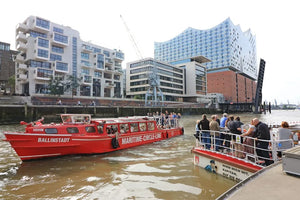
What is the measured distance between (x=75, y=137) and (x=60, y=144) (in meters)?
0.86

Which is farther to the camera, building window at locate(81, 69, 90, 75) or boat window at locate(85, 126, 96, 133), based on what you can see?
building window at locate(81, 69, 90, 75)

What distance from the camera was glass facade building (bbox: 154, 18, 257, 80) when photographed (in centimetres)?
13112

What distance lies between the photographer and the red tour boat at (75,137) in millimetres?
10241

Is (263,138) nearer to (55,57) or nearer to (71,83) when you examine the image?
(71,83)

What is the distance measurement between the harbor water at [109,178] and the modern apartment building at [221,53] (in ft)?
362

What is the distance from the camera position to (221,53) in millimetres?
133750

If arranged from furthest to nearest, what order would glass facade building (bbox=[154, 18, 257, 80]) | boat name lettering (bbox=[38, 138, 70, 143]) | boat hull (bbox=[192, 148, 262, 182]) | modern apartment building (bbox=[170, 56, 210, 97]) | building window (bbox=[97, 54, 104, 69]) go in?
glass facade building (bbox=[154, 18, 257, 80]) → modern apartment building (bbox=[170, 56, 210, 97]) → building window (bbox=[97, 54, 104, 69]) → boat name lettering (bbox=[38, 138, 70, 143]) → boat hull (bbox=[192, 148, 262, 182])

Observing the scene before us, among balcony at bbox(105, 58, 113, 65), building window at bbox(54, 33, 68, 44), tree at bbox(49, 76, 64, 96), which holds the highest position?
building window at bbox(54, 33, 68, 44)

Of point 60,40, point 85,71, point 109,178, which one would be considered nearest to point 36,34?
point 60,40

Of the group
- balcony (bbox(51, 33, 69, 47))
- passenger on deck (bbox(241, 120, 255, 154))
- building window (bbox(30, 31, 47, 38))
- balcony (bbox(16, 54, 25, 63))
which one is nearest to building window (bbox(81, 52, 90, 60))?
balcony (bbox(51, 33, 69, 47))

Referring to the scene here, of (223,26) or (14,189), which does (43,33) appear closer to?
(14,189)

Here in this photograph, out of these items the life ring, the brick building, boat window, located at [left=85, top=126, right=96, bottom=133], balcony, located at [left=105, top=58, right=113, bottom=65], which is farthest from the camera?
the brick building

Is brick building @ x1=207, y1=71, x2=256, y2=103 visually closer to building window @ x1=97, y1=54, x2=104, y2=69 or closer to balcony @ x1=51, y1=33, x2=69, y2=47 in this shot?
building window @ x1=97, y1=54, x2=104, y2=69

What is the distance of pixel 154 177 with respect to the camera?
8.04 m
